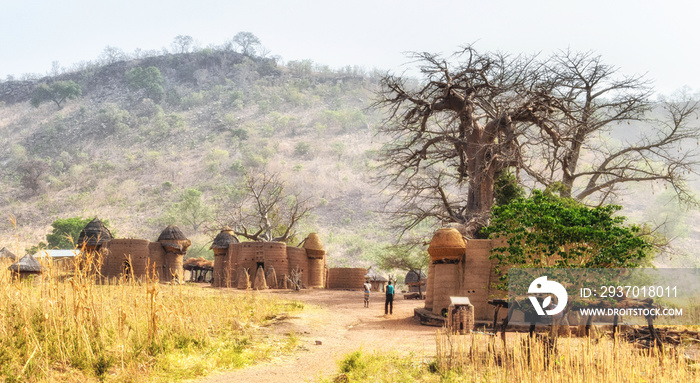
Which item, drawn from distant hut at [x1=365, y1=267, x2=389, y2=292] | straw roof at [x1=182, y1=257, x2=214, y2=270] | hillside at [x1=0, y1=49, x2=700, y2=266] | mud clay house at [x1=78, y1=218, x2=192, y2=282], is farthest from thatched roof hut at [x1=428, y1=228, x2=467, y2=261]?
hillside at [x1=0, y1=49, x2=700, y2=266]

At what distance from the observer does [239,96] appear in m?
124

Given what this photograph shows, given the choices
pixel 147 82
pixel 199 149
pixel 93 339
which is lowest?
pixel 93 339

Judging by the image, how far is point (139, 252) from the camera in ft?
91.1

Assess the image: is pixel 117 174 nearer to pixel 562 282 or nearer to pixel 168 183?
pixel 168 183

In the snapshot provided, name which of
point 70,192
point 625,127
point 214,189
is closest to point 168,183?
point 214,189

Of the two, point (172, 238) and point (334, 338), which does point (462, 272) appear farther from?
point (172, 238)

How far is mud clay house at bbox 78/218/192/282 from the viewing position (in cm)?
2747

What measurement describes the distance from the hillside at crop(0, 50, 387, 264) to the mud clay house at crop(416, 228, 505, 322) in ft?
157

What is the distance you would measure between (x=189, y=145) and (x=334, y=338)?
94.2m

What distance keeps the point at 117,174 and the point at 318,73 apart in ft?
220

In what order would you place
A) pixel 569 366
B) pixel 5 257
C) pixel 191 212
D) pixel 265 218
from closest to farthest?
pixel 569 366, pixel 5 257, pixel 265 218, pixel 191 212

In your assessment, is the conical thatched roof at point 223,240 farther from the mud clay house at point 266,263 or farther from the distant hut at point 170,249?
the distant hut at point 170,249

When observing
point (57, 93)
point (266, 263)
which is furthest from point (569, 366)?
point (57, 93)

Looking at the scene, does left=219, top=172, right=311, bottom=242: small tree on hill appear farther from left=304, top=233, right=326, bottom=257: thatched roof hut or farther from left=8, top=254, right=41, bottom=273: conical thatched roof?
left=8, top=254, right=41, bottom=273: conical thatched roof
